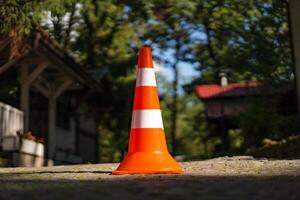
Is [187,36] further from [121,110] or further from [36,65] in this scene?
[36,65]

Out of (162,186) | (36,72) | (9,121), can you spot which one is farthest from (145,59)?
(36,72)

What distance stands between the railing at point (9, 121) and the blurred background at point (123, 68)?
0.19 ft

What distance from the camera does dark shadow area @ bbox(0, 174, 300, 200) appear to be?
4559 mm

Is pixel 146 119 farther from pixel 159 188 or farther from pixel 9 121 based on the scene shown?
pixel 9 121

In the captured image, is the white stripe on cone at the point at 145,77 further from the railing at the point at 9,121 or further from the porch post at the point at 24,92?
the porch post at the point at 24,92

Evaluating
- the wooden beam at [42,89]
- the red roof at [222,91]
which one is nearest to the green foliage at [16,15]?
the wooden beam at [42,89]

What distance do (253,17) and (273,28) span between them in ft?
3.49

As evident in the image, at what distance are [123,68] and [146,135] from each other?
76.5 ft

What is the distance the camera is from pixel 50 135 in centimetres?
1825

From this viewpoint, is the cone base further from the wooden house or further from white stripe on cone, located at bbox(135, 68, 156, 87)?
the wooden house

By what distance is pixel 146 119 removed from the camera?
6.83m

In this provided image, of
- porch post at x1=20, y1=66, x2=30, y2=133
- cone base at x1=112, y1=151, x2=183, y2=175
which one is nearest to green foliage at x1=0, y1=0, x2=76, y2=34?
porch post at x1=20, y1=66, x2=30, y2=133

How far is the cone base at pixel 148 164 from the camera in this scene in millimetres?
6535

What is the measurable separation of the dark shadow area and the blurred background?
7013mm
